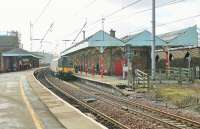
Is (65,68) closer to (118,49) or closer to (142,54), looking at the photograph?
(118,49)

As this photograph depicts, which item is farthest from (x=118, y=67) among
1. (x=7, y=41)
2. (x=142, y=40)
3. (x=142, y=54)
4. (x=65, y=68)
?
(x=7, y=41)

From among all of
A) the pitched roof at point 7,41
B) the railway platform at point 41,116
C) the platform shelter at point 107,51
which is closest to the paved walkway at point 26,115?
the railway platform at point 41,116

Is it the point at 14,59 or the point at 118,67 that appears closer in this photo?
the point at 118,67

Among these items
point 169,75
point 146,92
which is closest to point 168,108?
point 146,92

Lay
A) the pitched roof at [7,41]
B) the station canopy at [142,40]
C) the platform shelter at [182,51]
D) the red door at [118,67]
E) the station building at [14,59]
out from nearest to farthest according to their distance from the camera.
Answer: the platform shelter at [182,51] < the station canopy at [142,40] < the red door at [118,67] < the station building at [14,59] < the pitched roof at [7,41]

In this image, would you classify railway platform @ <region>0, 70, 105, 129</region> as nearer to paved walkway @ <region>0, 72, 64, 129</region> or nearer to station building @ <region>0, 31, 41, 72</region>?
paved walkway @ <region>0, 72, 64, 129</region>

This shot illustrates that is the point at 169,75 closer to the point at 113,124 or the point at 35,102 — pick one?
the point at 35,102

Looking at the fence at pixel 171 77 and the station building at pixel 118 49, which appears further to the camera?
the station building at pixel 118 49

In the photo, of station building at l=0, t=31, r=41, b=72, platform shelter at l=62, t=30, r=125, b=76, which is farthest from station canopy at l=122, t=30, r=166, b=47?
station building at l=0, t=31, r=41, b=72

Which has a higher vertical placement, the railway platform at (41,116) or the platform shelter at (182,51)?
the platform shelter at (182,51)

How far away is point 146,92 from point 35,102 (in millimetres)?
10280

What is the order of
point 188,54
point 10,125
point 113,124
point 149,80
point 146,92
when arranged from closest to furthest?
1. point 10,125
2. point 113,124
3. point 146,92
4. point 149,80
5. point 188,54

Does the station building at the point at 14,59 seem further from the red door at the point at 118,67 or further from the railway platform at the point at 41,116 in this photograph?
the railway platform at the point at 41,116

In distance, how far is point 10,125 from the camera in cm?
1582
